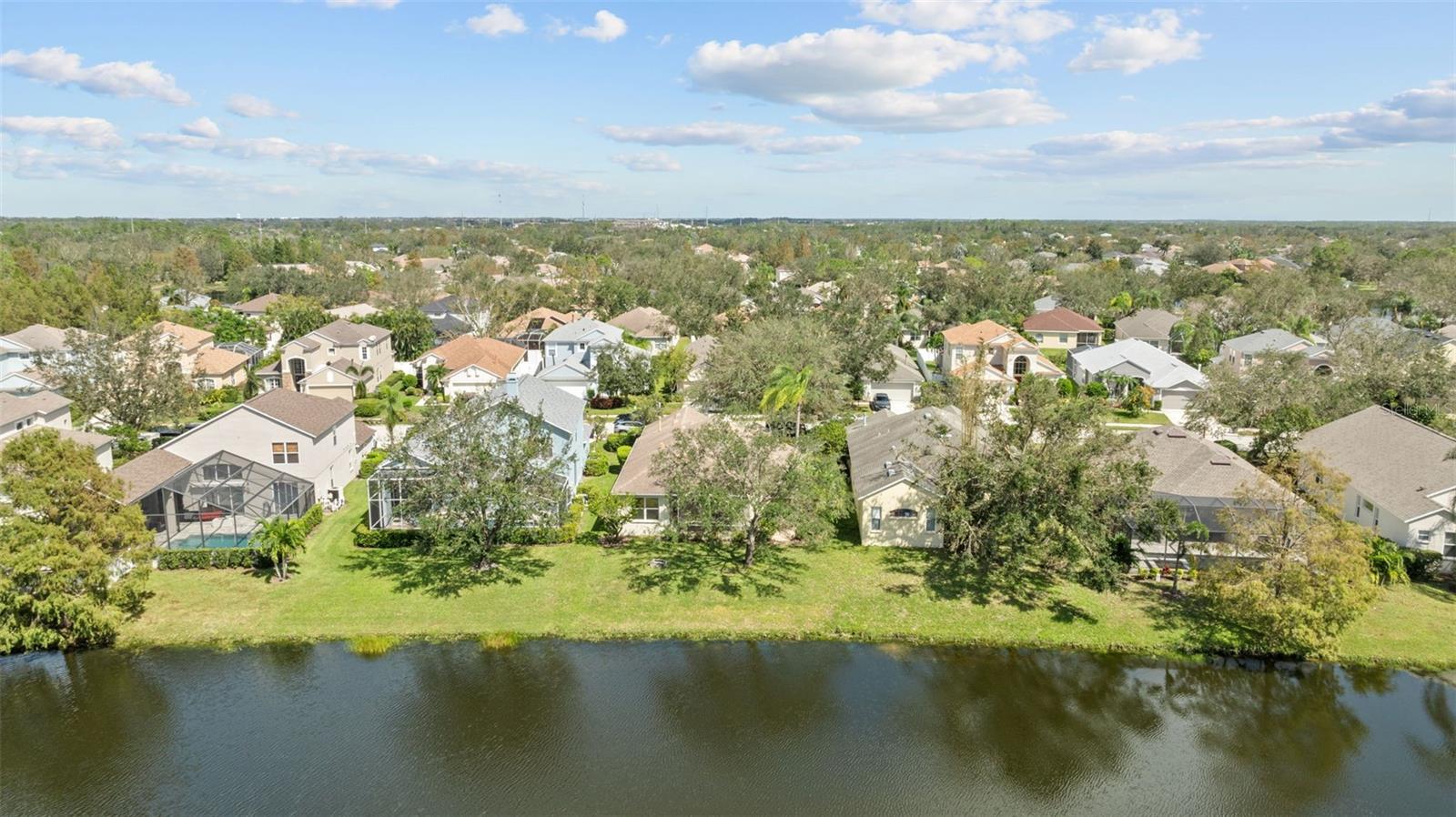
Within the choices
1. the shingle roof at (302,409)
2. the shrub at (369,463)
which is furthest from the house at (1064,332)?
the shingle roof at (302,409)

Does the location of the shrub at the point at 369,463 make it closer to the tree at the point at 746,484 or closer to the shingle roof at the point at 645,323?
the tree at the point at 746,484

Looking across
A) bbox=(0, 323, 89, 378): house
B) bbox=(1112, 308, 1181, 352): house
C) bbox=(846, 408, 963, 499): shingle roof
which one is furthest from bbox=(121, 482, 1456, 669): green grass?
bbox=(1112, 308, 1181, 352): house

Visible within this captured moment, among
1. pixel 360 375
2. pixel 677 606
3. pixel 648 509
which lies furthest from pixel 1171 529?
pixel 360 375

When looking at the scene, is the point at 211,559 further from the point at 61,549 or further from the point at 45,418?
the point at 45,418

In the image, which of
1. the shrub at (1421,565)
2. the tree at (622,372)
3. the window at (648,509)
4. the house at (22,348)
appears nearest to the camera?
the shrub at (1421,565)

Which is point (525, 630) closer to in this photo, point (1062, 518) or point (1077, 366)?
point (1062, 518)

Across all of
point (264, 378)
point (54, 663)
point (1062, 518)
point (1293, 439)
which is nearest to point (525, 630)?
point (54, 663)
